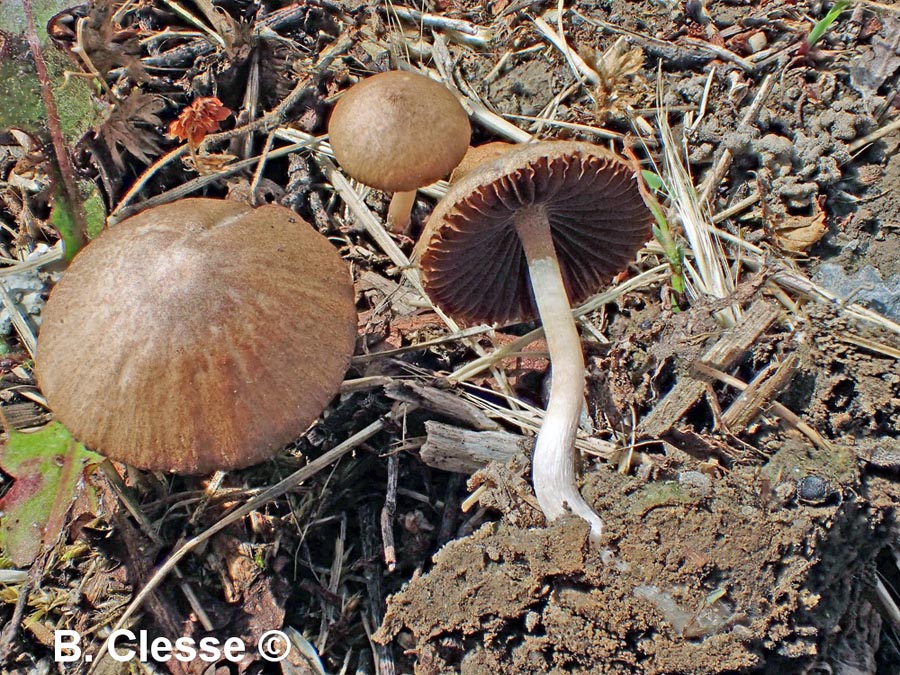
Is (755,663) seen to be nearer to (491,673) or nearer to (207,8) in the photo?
(491,673)

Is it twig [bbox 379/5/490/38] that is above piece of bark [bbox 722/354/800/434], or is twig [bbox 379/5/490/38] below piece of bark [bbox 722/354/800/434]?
above

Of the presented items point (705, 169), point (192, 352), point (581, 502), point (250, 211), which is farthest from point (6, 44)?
point (705, 169)

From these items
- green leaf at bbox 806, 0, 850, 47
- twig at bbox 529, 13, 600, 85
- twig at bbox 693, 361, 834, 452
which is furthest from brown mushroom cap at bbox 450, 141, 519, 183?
green leaf at bbox 806, 0, 850, 47

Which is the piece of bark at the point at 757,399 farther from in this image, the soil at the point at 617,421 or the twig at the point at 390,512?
the twig at the point at 390,512

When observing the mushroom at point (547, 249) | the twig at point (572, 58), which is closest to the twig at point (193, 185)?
the mushroom at point (547, 249)

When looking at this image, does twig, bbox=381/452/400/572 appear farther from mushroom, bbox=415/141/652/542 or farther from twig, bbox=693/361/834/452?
twig, bbox=693/361/834/452
